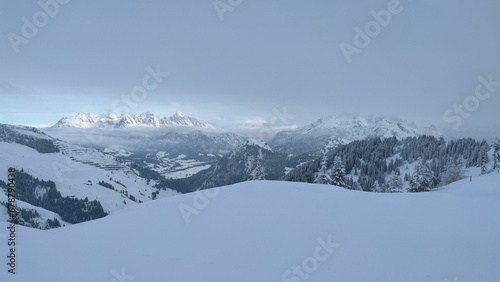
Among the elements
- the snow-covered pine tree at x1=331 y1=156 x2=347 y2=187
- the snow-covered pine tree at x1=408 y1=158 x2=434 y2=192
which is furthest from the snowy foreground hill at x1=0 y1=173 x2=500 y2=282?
the snow-covered pine tree at x1=408 y1=158 x2=434 y2=192

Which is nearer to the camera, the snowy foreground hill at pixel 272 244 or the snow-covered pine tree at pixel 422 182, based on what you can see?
the snowy foreground hill at pixel 272 244

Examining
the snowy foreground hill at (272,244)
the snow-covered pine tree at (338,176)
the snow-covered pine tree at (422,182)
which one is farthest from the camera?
the snow-covered pine tree at (422,182)

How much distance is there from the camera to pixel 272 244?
15.9 metres

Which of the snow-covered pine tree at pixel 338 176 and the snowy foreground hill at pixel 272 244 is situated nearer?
the snowy foreground hill at pixel 272 244

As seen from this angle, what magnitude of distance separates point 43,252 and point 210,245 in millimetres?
8658

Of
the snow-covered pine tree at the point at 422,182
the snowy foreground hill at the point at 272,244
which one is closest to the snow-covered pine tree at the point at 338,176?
the snow-covered pine tree at the point at 422,182

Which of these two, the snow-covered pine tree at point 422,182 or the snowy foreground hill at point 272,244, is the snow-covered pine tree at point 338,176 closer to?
the snow-covered pine tree at point 422,182

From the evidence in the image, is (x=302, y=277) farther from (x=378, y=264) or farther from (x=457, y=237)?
(x=457, y=237)

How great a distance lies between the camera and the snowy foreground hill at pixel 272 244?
13352mm

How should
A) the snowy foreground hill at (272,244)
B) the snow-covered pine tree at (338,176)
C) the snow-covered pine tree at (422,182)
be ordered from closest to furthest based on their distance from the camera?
1. the snowy foreground hill at (272,244)
2. the snow-covered pine tree at (338,176)
3. the snow-covered pine tree at (422,182)

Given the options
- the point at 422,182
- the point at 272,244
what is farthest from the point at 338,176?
the point at 272,244

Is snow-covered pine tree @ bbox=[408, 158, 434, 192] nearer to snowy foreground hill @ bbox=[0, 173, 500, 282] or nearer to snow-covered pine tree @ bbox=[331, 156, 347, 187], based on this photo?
snow-covered pine tree @ bbox=[331, 156, 347, 187]

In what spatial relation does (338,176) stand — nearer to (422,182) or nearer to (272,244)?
(422,182)

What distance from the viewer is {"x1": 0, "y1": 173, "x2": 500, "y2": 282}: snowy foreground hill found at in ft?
43.8
